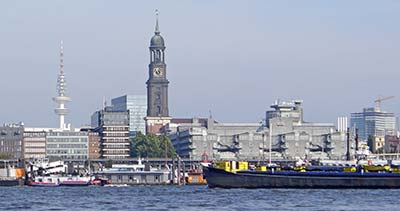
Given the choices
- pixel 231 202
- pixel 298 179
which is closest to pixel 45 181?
pixel 298 179

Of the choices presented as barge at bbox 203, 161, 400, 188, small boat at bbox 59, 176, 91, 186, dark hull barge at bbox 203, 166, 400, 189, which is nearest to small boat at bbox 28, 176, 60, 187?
small boat at bbox 59, 176, 91, 186

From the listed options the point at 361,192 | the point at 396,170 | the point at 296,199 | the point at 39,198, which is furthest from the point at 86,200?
the point at 396,170

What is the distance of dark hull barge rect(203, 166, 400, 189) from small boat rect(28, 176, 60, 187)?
131ft

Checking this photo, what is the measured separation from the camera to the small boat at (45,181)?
193125mm

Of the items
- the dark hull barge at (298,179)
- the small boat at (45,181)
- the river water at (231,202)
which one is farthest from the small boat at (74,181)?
the river water at (231,202)

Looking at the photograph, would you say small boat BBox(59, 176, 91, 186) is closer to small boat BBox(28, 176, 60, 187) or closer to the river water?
small boat BBox(28, 176, 60, 187)

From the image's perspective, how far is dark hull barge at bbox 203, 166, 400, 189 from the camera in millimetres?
146250

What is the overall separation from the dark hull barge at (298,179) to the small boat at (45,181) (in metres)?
40.0

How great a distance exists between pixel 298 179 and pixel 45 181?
54.1 meters

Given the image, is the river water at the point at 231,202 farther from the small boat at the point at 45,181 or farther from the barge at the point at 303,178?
the small boat at the point at 45,181

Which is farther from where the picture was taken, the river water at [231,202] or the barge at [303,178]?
the barge at [303,178]

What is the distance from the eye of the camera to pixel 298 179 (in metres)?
150

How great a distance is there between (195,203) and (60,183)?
84.3m

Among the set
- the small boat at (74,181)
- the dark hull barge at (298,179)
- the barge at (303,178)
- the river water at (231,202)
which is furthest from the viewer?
the small boat at (74,181)
